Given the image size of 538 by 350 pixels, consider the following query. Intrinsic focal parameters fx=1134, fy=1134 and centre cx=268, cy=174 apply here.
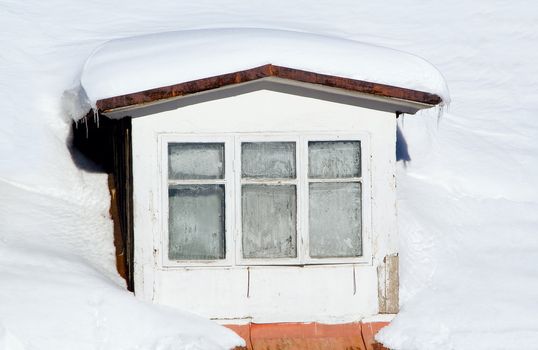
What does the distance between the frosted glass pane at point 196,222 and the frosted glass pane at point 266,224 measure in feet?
0.64

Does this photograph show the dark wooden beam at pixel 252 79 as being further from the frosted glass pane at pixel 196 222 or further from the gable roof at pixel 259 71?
the frosted glass pane at pixel 196 222

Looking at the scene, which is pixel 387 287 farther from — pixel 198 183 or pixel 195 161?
pixel 195 161

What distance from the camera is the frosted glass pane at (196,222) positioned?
29.0 feet

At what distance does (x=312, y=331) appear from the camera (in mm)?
8828

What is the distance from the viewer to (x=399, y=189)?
10.6 m

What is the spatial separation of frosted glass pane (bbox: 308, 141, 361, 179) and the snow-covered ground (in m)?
1.10

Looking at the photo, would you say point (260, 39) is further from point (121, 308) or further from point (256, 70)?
point (121, 308)

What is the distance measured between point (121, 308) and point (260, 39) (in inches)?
97.3

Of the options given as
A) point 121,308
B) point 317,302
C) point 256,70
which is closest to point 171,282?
point 121,308

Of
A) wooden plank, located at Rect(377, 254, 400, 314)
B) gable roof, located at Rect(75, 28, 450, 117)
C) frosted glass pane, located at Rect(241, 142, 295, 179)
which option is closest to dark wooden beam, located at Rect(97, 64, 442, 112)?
gable roof, located at Rect(75, 28, 450, 117)

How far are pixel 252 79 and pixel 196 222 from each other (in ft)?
3.93

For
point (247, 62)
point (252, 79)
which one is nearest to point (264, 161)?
point (252, 79)

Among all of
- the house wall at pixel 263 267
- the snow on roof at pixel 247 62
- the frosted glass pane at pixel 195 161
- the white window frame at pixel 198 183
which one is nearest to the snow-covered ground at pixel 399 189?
the house wall at pixel 263 267

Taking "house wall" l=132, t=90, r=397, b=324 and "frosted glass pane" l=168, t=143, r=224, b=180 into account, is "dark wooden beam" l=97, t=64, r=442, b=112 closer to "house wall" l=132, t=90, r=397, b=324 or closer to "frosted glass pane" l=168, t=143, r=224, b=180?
"house wall" l=132, t=90, r=397, b=324
